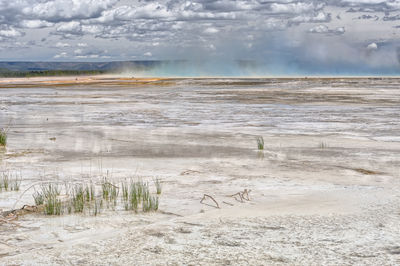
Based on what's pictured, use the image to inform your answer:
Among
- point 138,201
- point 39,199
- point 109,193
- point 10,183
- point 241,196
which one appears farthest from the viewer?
point 10,183

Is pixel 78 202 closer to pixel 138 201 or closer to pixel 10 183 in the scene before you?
pixel 138 201

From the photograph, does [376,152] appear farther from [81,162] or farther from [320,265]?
[320,265]

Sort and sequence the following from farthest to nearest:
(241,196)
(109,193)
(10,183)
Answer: (10,183)
(109,193)
(241,196)

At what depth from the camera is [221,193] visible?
897cm

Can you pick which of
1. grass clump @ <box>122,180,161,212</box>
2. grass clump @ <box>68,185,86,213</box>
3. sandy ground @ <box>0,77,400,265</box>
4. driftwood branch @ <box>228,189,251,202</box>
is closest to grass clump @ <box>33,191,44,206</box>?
sandy ground @ <box>0,77,400,265</box>

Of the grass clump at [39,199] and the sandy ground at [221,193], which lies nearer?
the sandy ground at [221,193]

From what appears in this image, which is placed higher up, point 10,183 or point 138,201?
point 10,183

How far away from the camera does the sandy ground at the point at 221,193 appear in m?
6.03

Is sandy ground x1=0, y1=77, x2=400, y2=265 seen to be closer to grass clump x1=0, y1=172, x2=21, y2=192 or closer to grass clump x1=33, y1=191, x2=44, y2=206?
grass clump x1=0, y1=172, x2=21, y2=192

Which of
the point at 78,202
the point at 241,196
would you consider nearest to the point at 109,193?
the point at 78,202

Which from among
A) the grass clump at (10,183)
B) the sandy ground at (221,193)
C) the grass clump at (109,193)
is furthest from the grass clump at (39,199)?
the grass clump at (10,183)

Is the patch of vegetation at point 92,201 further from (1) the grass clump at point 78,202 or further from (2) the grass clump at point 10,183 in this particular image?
(2) the grass clump at point 10,183

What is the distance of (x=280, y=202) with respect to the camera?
27.1 feet

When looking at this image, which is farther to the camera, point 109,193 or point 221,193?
point 221,193
